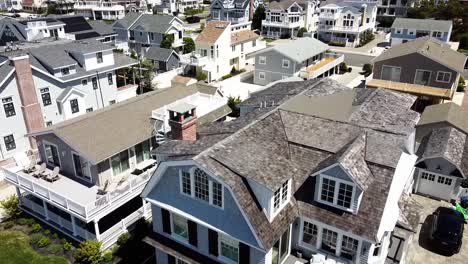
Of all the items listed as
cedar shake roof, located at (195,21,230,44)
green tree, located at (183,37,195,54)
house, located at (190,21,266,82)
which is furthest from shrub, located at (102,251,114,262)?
green tree, located at (183,37,195,54)

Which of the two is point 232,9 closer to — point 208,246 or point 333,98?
point 333,98

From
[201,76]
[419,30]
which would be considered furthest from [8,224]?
[419,30]

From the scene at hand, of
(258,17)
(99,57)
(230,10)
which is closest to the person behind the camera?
(99,57)

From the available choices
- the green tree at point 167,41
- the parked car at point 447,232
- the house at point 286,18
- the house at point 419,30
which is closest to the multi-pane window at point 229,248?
the parked car at point 447,232

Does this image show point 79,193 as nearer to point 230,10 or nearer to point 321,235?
point 321,235

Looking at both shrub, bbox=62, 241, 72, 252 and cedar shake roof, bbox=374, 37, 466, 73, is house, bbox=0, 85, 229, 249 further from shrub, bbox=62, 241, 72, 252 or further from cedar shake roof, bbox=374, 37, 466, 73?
cedar shake roof, bbox=374, 37, 466, 73

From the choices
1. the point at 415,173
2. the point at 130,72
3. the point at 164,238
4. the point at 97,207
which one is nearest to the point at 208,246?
the point at 164,238
